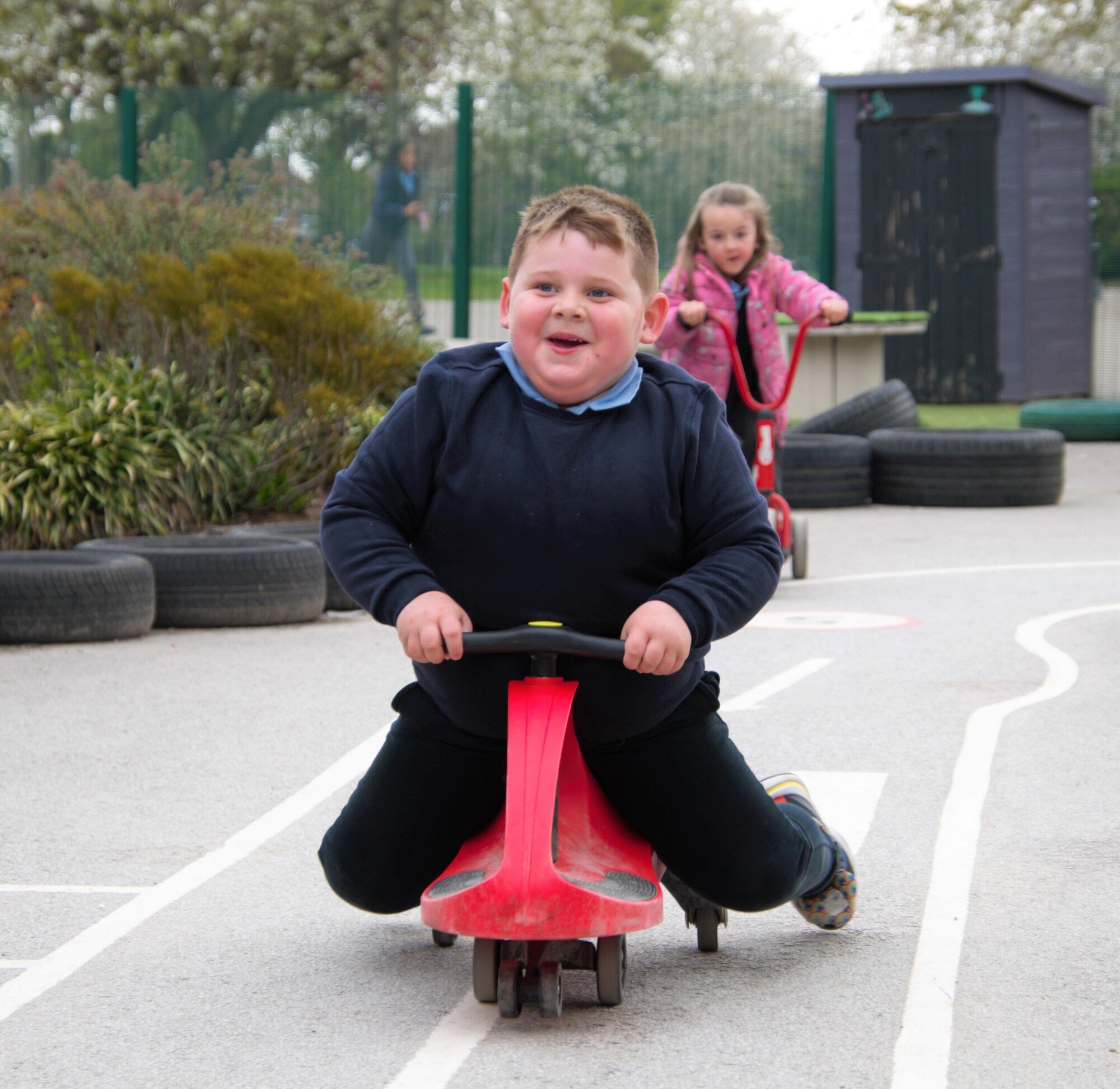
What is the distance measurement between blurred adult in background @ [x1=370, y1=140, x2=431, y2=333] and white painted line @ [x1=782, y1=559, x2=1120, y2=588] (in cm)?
1064

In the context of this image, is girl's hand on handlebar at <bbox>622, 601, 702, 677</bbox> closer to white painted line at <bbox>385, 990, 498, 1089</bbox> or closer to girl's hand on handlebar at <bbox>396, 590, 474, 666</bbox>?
girl's hand on handlebar at <bbox>396, 590, 474, 666</bbox>

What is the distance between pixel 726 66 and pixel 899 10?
2811 cm

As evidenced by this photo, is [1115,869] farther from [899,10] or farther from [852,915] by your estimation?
[899,10]

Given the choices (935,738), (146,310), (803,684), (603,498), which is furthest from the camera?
(146,310)

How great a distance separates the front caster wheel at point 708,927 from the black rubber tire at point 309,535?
15.3 feet

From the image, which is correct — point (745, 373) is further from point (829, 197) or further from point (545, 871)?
point (829, 197)

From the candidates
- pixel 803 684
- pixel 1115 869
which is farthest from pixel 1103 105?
pixel 1115 869

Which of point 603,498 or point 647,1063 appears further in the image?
point 603,498

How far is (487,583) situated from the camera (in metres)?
3.07

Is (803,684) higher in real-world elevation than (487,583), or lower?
lower

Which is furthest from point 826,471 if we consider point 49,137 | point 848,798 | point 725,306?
point 49,137

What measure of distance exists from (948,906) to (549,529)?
1.34 metres

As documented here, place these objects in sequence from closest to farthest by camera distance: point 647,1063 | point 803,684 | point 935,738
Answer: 1. point 647,1063
2. point 935,738
3. point 803,684

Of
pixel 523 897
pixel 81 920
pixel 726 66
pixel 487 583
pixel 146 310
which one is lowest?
pixel 81 920
